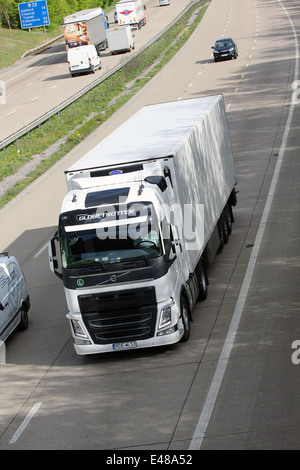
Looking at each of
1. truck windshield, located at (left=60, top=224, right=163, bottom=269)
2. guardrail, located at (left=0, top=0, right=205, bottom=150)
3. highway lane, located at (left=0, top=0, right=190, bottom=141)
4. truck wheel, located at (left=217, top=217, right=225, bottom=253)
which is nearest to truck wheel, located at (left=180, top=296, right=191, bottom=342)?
truck windshield, located at (left=60, top=224, right=163, bottom=269)

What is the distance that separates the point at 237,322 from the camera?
1561 cm

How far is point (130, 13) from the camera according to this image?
87250 millimetres

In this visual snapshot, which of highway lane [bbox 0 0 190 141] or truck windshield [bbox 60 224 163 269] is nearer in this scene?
truck windshield [bbox 60 224 163 269]

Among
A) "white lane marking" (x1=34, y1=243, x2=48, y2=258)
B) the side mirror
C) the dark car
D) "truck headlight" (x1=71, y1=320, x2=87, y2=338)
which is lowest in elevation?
the dark car

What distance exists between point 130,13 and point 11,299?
244ft

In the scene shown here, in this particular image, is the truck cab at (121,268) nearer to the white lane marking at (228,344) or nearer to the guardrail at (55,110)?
the white lane marking at (228,344)

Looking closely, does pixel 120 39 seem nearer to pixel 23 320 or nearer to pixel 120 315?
pixel 23 320

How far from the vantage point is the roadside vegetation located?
1453 inches

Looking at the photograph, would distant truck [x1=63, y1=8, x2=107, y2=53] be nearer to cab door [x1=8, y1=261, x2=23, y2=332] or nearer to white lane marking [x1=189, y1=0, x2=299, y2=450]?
white lane marking [x1=189, y1=0, x2=299, y2=450]

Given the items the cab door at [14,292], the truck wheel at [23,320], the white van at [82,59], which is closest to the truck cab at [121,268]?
the cab door at [14,292]

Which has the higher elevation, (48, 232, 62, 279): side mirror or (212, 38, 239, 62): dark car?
(48, 232, 62, 279): side mirror

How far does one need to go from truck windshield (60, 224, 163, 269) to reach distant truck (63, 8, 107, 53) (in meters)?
60.9

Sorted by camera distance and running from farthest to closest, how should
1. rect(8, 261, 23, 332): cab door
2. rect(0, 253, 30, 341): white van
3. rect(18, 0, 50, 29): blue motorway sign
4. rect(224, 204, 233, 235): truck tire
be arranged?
rect(18, 0, 50, 29): blue motorway sign, rect(224, 204, 233, 235): truck tire, rect(8, 261, 23, 332): cab door, rect(0, 253, 30, 341): white van

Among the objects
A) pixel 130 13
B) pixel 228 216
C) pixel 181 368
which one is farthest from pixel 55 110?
pixel 130 13
